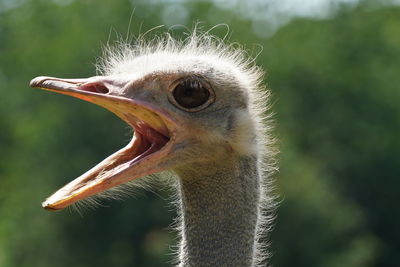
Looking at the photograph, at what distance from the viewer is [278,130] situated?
35.0 meters

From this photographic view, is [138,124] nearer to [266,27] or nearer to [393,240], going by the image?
[393,240]

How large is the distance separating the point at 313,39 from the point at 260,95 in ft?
202

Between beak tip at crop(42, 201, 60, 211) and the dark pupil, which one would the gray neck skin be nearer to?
the dark pupil

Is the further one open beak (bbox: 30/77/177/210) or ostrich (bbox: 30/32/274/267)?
ostrich (bbox: 30/32/274/267)

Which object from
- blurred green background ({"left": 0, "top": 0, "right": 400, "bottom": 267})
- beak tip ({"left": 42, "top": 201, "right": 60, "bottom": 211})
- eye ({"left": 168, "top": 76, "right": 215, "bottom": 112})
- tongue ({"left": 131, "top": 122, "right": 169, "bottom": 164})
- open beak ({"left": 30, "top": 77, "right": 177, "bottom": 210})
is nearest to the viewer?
beak tip ({"left": 42, "top": 201, "right": 60, "bottom": 211})

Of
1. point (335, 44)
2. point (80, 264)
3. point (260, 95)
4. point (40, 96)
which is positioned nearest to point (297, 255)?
point (80, 264)

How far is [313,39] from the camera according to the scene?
66625 millimetres

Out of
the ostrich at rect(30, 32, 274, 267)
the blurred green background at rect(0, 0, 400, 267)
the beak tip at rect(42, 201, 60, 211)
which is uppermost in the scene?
the blurred green background at rect(0, 0, 400, 267)

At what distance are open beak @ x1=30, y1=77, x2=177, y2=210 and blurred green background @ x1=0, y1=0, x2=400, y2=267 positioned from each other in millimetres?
27995

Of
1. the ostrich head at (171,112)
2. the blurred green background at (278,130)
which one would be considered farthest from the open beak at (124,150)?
the blurred green background at (278,130)

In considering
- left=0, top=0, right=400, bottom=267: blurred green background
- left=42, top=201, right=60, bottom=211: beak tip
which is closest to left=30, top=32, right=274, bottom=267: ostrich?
left=42, top=201, right=60, bottom=211: beak tip

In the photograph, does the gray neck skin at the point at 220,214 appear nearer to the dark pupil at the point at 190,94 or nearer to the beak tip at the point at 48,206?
the dark pupil at the point at 190,94

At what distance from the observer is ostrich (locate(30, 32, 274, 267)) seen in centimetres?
495

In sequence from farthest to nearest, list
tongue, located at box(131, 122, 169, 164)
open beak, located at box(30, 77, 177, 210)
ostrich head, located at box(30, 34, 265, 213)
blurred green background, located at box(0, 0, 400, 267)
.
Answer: blurred green background, located at box(0, 0, 400, 267) → tongue, located at box(131, 122, 169, 164) → ostrich head, located at box(30, 34, 265, 213) → open beak, located at box(30, 77, 177, 210)
